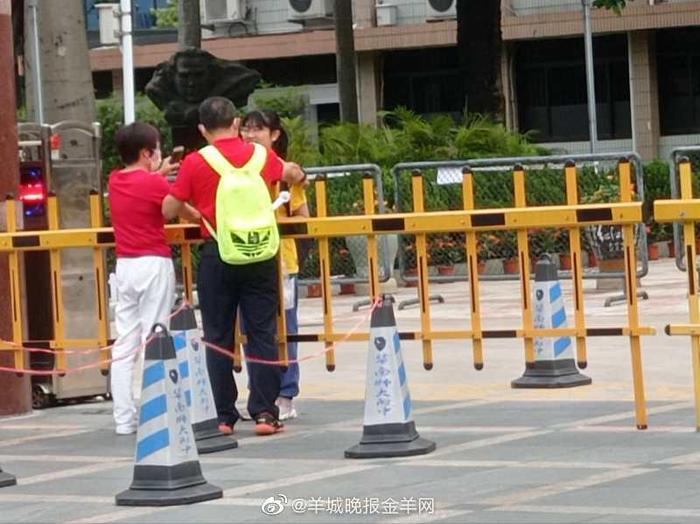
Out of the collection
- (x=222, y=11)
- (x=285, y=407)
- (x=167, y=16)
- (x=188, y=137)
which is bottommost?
(x=285, y=407)

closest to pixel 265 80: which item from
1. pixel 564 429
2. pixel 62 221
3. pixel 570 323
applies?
pixel 570 323

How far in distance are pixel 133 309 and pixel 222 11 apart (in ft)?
123

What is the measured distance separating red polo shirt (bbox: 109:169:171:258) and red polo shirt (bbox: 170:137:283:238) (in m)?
0.37

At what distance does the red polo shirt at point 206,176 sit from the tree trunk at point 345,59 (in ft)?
77.4

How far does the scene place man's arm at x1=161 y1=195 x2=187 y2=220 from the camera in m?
11.1

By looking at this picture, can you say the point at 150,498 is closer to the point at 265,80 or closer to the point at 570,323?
the point at 570,323

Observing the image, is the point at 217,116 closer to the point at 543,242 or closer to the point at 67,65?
the point at 67,65

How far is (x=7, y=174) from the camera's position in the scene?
12914mm

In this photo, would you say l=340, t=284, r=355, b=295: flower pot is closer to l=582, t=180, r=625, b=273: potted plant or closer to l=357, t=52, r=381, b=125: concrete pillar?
l=582, t=180, r=625, b=273: potted plant

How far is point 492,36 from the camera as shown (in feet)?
105

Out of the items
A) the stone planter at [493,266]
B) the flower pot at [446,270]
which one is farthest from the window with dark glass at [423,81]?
the stone planter at [493,266]

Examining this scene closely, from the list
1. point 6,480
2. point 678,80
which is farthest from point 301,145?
point 6,480

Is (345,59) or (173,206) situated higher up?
(345,59)

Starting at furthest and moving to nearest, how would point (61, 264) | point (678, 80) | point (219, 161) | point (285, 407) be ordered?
point (678, 80) → point (61, 264) → point (285, 407) → point (219, 161)
